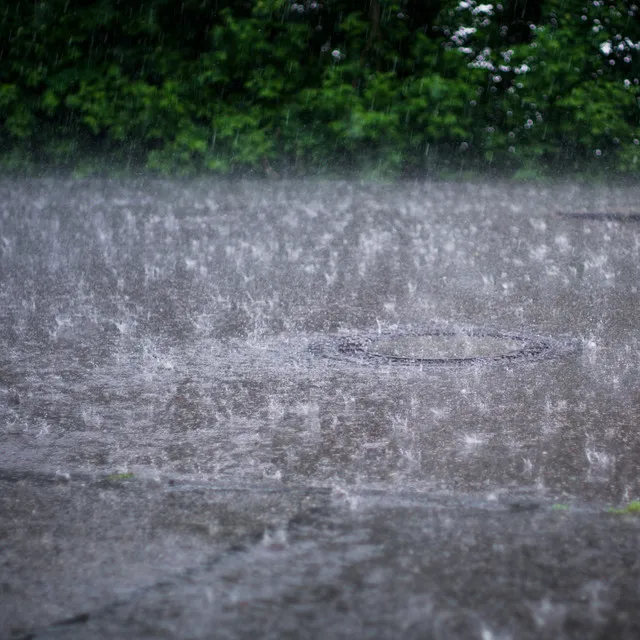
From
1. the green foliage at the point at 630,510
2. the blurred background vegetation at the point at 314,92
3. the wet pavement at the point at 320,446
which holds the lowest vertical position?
the wet pavement at the point at 320,446

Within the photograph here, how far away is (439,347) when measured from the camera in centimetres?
719

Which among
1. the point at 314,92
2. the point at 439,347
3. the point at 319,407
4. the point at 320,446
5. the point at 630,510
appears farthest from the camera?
the point at 314,92

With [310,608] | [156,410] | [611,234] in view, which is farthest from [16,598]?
[611,234]

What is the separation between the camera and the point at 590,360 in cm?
673

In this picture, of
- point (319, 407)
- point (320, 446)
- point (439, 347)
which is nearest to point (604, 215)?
point (439, 347)

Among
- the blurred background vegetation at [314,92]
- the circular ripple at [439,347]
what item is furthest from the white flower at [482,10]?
the circular ripple at [439,347]

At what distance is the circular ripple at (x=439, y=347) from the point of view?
269 inches

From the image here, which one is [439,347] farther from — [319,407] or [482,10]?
[482,10]

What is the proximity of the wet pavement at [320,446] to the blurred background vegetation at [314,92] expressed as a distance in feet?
29.5

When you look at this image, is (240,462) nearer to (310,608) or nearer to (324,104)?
(310,608)

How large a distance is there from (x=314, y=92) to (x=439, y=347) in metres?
14.3

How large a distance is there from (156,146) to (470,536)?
711 inches

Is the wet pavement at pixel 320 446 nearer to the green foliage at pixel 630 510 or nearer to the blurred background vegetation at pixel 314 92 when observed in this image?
the green foliage at pixel 630 510

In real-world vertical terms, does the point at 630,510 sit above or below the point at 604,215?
below
